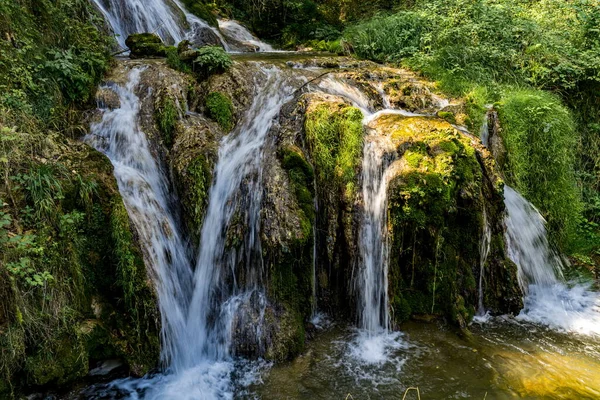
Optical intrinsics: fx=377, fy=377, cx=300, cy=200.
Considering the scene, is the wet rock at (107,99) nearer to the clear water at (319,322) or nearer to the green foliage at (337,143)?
the clear water at (319,322)

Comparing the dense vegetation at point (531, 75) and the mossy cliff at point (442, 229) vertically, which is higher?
the dense vegetation at point (531, 75)

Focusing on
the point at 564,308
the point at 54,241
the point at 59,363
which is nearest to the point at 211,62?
the point at 54,241

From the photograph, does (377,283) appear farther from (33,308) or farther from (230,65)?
(230,65)

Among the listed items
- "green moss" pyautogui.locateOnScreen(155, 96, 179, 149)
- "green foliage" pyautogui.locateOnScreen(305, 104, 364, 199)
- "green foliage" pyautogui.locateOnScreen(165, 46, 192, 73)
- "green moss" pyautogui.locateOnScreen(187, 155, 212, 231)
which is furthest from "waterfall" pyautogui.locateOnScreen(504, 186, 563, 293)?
"green foliage" pyautogui.locateOnScreen(165, 46, 192, 73)

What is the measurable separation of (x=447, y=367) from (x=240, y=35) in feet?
38.6

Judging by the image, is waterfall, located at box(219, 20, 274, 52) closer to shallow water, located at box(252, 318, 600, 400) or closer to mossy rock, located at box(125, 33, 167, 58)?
mossy rock, located at box(125, 33, 167, 58)

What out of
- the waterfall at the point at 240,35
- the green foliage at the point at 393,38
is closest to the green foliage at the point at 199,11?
the waterfall at the point at 240,35

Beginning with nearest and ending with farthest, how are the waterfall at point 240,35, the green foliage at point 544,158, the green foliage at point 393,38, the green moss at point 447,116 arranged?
the green moss at point 447,116 → the green foliage at point 544,158 → the green foliage at point 393,38 → the waterfall at point 240,35

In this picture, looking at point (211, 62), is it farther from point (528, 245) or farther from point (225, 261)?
point (528, 245)

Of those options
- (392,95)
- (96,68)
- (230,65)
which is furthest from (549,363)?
(96,68)

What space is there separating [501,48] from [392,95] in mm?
3029

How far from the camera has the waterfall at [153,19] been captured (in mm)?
8945

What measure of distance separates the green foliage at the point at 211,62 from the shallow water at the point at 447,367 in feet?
16.4

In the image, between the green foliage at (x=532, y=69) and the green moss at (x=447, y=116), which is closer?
the green moss at (x=447, y=116)
